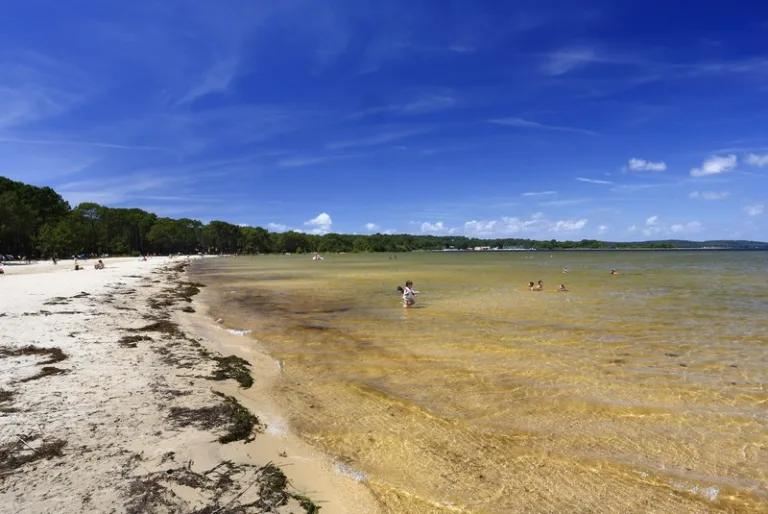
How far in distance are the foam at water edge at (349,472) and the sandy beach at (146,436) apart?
0.05 m

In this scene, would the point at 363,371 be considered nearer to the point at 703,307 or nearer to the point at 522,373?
the point at 522,373

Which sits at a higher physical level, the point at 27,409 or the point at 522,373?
the point at 27,409

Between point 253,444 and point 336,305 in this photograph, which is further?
point 336,305

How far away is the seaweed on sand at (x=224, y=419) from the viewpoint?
6044 mm

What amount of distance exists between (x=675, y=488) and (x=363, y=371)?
681cm

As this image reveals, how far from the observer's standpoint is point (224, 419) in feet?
21.3

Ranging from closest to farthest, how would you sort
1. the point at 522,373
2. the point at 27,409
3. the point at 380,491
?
the point at 380,491, the point at 27,409, the point at 522,373

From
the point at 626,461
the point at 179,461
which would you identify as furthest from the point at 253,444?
the point at 626,461

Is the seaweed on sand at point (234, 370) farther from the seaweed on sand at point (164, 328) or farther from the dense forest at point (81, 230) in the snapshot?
the dense forest at point (81, 230)

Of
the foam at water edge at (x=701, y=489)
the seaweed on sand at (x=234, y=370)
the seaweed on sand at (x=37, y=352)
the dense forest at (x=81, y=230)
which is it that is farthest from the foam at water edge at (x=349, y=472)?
the dense forest at (x=81, y=230)

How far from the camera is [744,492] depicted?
5164 mm

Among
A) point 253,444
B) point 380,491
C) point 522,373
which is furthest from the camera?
point 522,373

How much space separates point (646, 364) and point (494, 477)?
800 cm

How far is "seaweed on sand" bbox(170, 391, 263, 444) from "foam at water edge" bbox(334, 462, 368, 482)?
1.48 m
